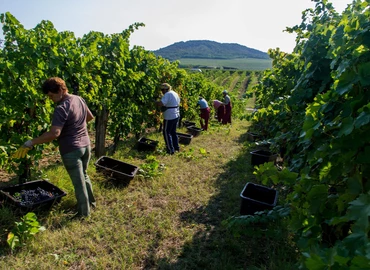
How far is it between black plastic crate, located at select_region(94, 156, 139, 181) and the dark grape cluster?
98 cm

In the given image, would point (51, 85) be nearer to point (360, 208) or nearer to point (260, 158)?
point (360, 208)

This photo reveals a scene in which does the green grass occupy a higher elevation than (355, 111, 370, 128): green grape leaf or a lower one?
lower

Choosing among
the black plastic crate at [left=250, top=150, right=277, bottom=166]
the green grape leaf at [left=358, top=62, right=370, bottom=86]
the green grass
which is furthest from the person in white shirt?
the green grape leaf at [left=358, top=62, right=370, bottom=86]

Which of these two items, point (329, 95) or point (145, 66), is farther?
point (145, 66)

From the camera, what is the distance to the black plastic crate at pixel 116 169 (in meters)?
4.31

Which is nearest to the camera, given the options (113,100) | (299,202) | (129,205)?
(299,202)

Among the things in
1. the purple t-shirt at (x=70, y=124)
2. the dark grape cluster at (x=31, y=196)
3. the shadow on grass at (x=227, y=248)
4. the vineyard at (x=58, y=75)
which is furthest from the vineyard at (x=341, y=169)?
the vineyard at (x=58, y=75)

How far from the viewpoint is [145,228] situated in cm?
330

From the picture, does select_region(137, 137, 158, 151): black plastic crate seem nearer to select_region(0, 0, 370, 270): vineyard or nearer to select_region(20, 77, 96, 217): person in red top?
select_region(0, 0, 370, 270): vineyard

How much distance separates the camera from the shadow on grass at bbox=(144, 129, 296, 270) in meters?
2.71

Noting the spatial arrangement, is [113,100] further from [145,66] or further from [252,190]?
[252,190]

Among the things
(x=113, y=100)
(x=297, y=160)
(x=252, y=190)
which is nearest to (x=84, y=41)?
(x=113, y=100)

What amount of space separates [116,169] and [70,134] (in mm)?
1836

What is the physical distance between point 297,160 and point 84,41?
4.26 meters
